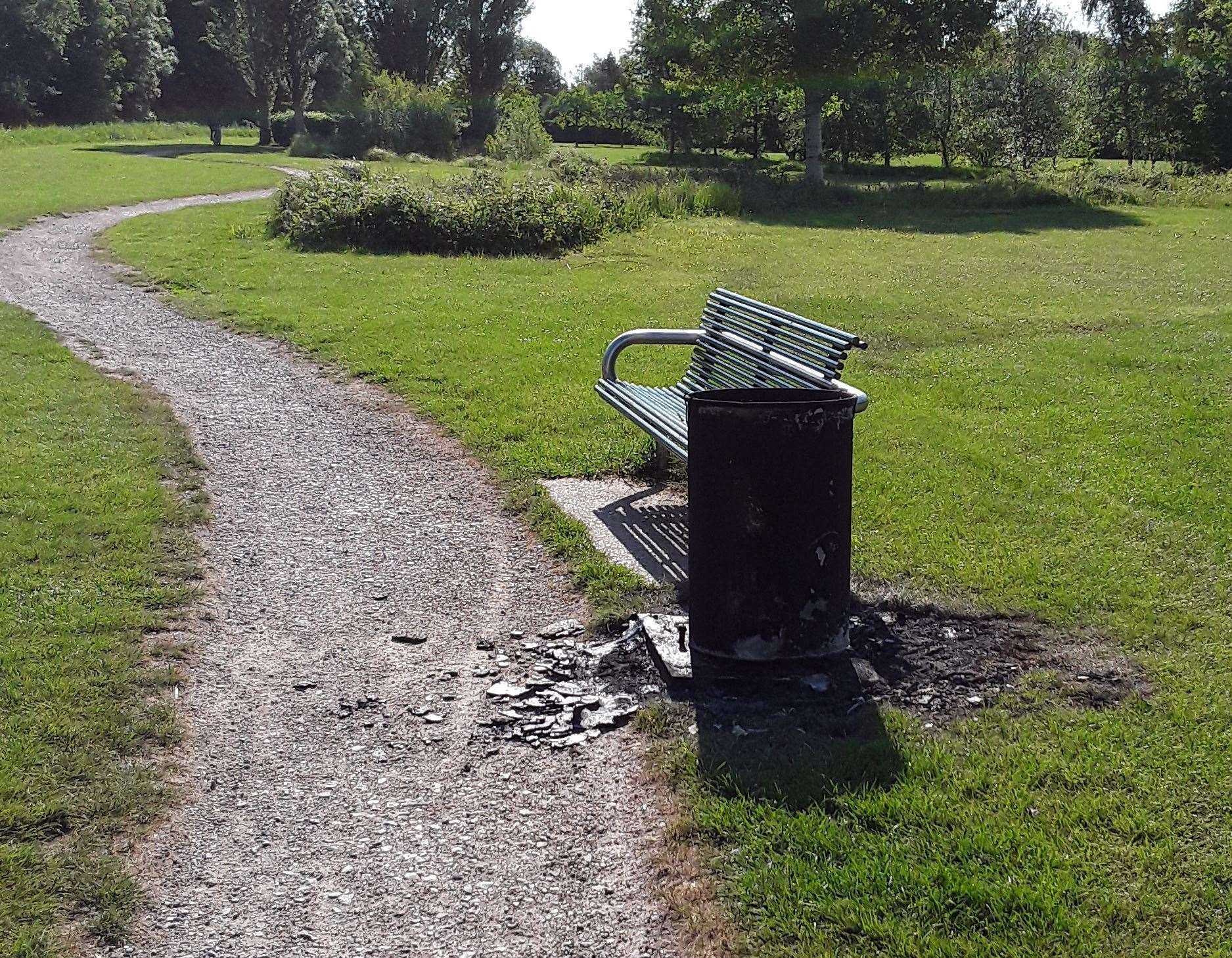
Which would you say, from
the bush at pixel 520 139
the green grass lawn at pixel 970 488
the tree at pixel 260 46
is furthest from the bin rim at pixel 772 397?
the tree at pixel 260 46

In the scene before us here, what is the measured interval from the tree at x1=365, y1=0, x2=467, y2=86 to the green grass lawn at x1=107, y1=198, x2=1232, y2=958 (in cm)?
5640

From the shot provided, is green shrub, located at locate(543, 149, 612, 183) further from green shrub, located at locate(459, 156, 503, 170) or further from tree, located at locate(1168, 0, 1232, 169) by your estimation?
tree, located at locate(1168, 0, 1232, 169)

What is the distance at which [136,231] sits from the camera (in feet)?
62.5

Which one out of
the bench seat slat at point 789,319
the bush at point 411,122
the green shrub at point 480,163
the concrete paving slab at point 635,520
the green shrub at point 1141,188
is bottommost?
the concrete paving slab at point 635,520

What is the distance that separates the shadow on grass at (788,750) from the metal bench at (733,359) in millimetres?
1418

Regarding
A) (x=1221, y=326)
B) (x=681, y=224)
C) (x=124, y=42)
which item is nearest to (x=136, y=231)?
(x=681, y=224)

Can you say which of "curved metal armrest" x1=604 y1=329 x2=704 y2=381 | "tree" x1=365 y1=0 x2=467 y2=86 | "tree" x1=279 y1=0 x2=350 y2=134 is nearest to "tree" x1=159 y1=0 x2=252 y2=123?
"tree" x1=365 y1=0 x2=467 y2=86

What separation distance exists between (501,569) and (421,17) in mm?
71369

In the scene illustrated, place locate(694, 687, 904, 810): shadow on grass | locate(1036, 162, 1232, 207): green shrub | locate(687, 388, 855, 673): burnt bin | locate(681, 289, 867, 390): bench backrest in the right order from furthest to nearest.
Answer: locate(1036, 162, 1232, 207): green shrub
locate(681, 289, 867, 390): bench backrest
locate(687, 388, 855, 673): burnt bin
locate(694, 687, 904, 810): shadow on grass

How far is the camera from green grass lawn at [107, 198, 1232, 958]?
3020mm

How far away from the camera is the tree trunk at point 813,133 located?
3394 cm

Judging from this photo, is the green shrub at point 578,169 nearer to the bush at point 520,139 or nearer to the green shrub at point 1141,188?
the bush at point 520,139

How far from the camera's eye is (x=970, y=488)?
255 inches

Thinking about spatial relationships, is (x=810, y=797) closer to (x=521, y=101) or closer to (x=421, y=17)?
(x=521, y=101)
